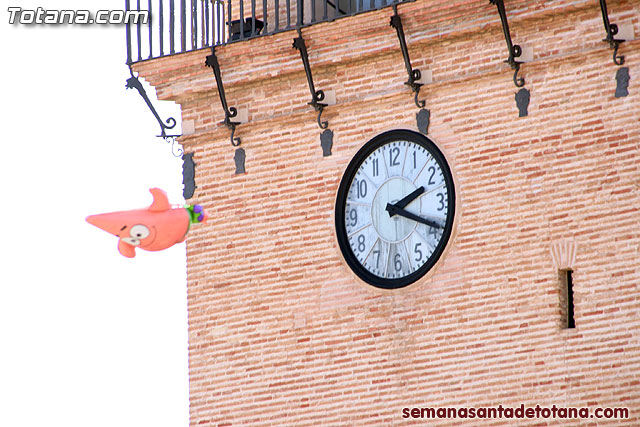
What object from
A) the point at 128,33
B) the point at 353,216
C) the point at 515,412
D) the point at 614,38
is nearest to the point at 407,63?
the point at 353,216

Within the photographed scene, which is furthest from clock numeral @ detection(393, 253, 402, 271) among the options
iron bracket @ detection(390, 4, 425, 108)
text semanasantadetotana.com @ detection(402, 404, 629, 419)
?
iron bracket @ detection(390, 4, 425, 108)

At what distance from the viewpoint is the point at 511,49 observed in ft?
62.6

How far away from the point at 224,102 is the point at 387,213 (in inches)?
87.1

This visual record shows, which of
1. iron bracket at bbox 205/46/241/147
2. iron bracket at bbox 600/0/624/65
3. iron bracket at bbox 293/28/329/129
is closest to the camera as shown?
iron bracket at bbox 600/0/624/65

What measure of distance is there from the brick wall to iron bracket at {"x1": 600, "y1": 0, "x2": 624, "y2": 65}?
2.9 inches

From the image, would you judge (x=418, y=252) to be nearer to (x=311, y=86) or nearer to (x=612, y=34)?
(x=311, y=86)

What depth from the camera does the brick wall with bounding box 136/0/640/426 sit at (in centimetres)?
1852

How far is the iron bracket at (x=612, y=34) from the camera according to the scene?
1849 cm

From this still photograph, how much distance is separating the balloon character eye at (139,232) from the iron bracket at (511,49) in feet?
13.1

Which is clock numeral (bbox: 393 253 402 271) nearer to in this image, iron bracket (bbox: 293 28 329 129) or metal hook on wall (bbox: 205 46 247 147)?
iron bracket (bbox: 293 28 329 129)

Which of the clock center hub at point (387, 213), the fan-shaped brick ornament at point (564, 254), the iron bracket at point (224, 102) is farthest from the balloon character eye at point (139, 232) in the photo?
the fan-shaped brick ornament at point (564, 254)

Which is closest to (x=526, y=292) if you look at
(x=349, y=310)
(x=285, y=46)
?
(x=349, y=310)

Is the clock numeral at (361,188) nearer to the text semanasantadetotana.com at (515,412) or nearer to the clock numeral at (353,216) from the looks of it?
the clock numeral at (353,216)

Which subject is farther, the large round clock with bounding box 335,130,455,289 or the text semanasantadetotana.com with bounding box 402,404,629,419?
the large round clock with bounding box 335,130,455,289
